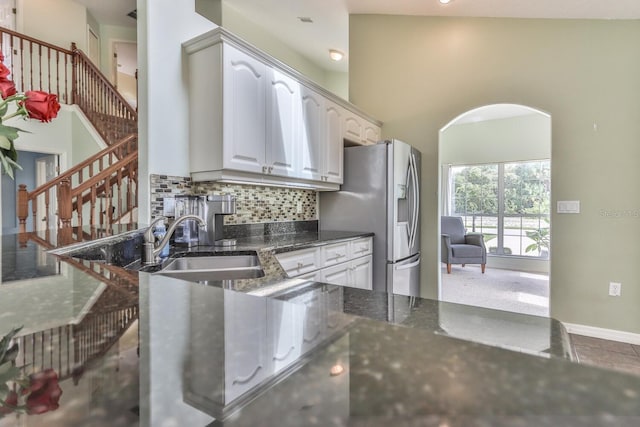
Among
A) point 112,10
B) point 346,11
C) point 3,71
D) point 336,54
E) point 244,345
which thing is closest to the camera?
point 244,345

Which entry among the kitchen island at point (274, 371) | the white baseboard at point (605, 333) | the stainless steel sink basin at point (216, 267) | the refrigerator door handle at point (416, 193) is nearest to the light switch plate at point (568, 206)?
the white baseboard at point (605, 333)

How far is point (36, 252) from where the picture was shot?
105 centimetres

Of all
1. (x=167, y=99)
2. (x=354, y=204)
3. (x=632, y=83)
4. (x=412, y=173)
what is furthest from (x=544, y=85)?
(x=167, y=99)

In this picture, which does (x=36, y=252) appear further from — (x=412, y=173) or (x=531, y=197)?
(x=531, y=197)

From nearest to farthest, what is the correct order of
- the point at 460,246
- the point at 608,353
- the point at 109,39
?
the point at 608,353, the point at 460,246, the point at 109,39

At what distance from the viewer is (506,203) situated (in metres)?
6.34

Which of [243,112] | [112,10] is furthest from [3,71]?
[112,10]

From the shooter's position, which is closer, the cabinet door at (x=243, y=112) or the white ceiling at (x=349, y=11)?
the cabinet door at (x=243, y=112)

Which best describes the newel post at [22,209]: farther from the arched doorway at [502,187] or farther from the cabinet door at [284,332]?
the arched doorway at [502,187]

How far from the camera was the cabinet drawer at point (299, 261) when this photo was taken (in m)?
2.27

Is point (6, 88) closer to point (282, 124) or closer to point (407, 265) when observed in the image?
point (282, 124)

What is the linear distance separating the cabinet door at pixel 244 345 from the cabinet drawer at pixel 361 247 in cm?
251

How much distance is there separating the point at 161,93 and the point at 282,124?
2.85 feet

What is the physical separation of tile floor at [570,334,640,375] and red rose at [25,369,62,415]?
3145mm
